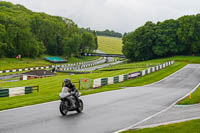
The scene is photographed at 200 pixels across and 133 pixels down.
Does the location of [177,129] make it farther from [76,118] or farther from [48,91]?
[48,91]

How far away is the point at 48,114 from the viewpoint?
13438 millimetres

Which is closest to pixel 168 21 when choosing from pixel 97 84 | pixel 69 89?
pixel 97 84

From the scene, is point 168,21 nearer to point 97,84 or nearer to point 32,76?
point 32,76

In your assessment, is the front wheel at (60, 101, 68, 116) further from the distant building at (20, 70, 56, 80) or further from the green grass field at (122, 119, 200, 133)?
the distant building at (20, 70, 56, 80)

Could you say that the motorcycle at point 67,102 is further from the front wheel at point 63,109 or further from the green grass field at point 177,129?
the green grass field at point 177,129

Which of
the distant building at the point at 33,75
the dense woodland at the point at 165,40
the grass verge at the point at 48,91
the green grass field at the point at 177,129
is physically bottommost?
the distant building at the point at 33,75

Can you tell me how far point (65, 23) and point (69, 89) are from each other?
132478 mm

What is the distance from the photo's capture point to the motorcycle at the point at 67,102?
1304 cm

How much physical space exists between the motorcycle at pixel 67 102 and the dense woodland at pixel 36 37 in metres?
75.8

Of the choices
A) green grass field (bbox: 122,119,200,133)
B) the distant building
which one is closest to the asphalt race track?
green grass field (bbox: 122,119,200,133)

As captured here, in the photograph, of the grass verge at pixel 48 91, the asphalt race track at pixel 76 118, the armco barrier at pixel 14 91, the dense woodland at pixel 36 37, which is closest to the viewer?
the asphalt race track at pixel 76 118

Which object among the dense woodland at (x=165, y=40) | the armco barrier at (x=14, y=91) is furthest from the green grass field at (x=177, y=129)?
the dense woodland at (x=165, y=40)

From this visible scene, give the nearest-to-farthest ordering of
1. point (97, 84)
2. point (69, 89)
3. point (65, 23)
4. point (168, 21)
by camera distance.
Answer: point (69, 89) → point (97, 84) → point (168, 21) → point (65, 23)

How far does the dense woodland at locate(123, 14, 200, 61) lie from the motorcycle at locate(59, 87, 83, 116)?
7689cm
